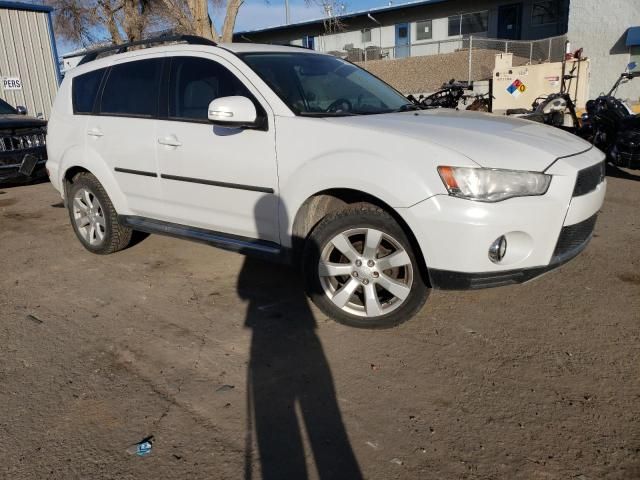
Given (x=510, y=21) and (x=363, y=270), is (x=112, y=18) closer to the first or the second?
(x=510, y=21)

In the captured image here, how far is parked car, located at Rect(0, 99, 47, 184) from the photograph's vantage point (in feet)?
25.5

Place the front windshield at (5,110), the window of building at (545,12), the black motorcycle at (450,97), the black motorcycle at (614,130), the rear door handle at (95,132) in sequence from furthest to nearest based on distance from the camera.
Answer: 1. the window of building at (545,12)
2. the black motorcycle at (450,97)
3. the front windshield at (5,110)
4. the black motorcycle at (614,130)
5. the rear door handle at (95,132)

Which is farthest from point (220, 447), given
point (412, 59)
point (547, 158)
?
point (412, 59)

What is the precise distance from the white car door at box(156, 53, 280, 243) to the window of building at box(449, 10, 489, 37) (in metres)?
24.8

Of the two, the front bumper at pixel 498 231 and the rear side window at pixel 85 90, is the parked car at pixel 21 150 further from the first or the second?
the front bumper at pixel 498 231

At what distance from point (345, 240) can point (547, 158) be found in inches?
49.4

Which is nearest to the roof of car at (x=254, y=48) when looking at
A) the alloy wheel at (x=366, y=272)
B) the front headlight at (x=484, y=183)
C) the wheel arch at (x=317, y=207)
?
the wheel arch at (x=317, y=207)

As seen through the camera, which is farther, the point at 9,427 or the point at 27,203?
the point at 27,203

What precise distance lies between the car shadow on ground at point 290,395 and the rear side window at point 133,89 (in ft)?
5.67

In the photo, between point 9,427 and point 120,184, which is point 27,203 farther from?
point 9,427

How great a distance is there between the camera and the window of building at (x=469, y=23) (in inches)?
1006

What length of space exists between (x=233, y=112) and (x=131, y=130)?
1367mm

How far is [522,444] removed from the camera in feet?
7.77

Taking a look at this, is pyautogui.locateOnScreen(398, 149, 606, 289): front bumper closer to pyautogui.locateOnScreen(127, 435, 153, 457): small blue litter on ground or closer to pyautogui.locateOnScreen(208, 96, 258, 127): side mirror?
pyautogui.locateOnScreen(208, 96, 258, 127): side mirror
